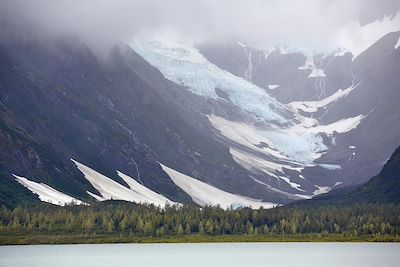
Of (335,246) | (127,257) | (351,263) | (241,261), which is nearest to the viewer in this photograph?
(351,263)

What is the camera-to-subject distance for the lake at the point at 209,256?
491 ft

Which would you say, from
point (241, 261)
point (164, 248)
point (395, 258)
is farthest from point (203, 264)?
point (164, 248)

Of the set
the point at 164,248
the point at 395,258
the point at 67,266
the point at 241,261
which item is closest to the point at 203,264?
the point at 241,261

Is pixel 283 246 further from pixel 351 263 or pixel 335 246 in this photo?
pixel 351 263

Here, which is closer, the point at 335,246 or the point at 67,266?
the point at 67,266

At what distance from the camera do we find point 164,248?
198 m

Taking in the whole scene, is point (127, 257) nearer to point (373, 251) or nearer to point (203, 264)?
point (203, 264)

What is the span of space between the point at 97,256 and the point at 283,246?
48.6m

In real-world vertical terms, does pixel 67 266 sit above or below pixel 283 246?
below

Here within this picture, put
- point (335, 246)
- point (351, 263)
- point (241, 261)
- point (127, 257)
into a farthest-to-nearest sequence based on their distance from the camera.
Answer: point (335, 246) < point (127, 257) < point (241, 261) < point (351, 263)

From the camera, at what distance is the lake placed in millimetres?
149625

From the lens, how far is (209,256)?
169125mm

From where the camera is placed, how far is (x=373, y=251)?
172m

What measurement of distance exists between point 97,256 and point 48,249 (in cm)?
2810
